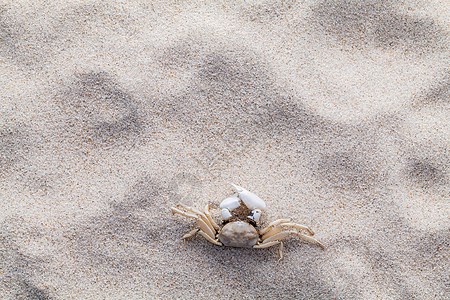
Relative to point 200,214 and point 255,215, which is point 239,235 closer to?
point 255,215

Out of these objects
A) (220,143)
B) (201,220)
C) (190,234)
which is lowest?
(190,234)

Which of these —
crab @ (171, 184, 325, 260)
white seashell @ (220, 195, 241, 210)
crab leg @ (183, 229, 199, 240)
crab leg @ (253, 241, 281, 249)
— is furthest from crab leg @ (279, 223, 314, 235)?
crab leg @ (183, 229, 199, 240)

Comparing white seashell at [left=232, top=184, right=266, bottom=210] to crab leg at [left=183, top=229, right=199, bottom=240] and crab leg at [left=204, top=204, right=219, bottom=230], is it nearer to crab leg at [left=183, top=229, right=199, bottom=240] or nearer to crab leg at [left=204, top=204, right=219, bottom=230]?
crab leg at [left=204, top=204, right=219, bottom=230]

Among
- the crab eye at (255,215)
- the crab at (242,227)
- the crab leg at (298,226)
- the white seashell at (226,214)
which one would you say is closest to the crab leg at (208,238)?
the crab at (242,227)

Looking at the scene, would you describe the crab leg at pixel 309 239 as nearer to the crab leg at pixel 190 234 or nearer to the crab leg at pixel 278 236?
the crab leg at pixel 278 236

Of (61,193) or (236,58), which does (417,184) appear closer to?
(236,58)

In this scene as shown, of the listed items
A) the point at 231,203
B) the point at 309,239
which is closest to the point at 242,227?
the point at 231,203

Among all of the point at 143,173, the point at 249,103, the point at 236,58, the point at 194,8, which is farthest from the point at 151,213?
the point at 194,8
